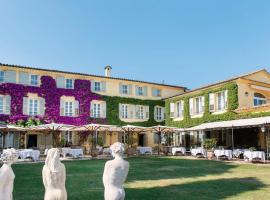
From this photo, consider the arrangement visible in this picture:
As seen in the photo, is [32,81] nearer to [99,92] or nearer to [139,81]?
[99,92]

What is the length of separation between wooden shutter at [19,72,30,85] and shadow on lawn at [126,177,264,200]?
21096 mm

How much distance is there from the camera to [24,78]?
89.9 feet

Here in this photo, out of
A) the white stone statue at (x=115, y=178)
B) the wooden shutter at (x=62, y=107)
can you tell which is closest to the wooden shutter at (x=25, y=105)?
the wooden shutter at (x=62, y=107)

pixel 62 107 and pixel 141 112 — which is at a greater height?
pixel 62 107

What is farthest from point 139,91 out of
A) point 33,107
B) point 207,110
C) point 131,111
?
point 33,107

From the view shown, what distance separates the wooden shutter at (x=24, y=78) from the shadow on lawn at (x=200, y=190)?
21096mm

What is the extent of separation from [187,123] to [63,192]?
2718cm

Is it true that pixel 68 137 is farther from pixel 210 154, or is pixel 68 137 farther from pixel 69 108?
pixel 210 154

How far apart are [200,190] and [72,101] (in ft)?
73.6

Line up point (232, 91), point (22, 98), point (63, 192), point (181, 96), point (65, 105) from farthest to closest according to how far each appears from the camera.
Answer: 1. point (181, 96)
2. point (65, 105)
3. point (22, 98)
4. point (232, 91)
5. point (63, 192)

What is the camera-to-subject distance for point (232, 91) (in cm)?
2512

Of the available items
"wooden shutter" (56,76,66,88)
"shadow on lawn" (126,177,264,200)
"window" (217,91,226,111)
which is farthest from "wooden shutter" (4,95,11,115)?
"shadow on lawn" (126,177,264,200)

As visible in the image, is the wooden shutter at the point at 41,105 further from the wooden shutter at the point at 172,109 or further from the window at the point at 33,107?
the wooden shutter at the point at 172,109

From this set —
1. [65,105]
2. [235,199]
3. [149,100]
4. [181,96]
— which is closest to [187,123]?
[181,96]
